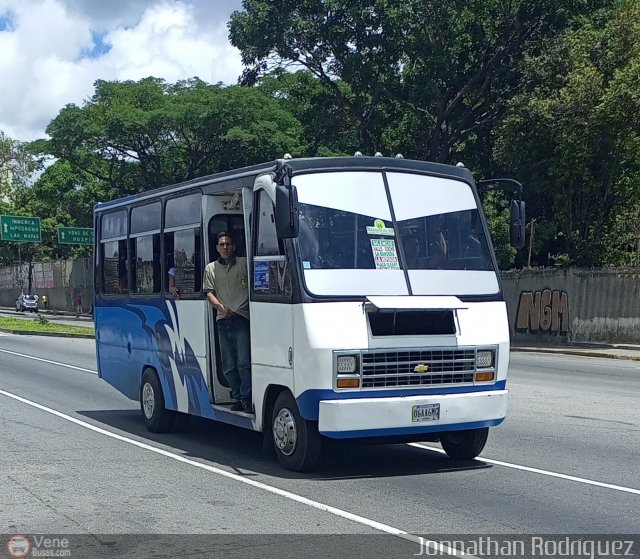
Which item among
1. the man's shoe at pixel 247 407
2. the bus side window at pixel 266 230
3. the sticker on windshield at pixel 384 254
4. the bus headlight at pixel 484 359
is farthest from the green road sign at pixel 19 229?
the bus headlight at pixel 484 359

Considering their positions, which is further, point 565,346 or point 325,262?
point 565,346

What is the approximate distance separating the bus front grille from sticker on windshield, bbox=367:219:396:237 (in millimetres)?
1217

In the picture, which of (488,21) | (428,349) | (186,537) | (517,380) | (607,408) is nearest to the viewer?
(186,537)

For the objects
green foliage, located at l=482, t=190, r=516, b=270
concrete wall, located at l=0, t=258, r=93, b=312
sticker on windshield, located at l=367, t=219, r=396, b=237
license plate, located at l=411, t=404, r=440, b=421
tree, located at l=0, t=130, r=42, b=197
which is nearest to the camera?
license plate, located at l=411, t=404, r=440, b=421

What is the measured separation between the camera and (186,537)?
680 centimetres

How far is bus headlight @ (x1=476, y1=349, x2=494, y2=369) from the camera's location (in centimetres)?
894

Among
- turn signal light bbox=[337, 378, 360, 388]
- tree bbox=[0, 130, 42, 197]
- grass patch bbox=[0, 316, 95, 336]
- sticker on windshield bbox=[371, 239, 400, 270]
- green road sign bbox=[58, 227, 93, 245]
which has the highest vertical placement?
tree bbox=[0, 130, 42, 197]

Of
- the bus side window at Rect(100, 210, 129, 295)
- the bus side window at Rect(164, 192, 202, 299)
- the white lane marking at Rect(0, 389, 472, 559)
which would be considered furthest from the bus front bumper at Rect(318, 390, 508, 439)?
the bus side window at Rect(100, 210, 129, 295)

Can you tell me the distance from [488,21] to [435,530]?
2982cm

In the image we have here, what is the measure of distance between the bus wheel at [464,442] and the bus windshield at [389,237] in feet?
4.69

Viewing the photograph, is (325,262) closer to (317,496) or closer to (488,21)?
(317,496)

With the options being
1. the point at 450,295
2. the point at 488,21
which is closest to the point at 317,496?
the point at 450,295

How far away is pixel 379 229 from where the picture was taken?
9.02 metres

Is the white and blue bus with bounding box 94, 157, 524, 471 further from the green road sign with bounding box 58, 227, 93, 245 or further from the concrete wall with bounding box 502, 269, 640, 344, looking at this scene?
the green road sign with bounding box 58, 227, 93, 245
